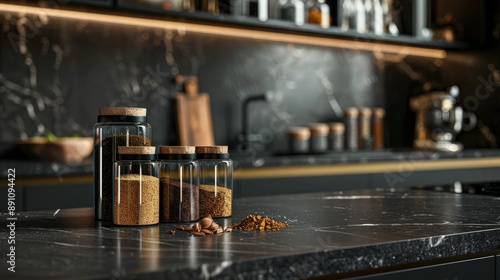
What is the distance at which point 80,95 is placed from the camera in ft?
10.2

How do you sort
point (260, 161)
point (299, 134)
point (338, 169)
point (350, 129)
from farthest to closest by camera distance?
point (350, 129)
point (299, 134)
point (338, 169)
point (260, 161)

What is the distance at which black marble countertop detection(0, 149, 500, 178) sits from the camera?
2303 millimetres

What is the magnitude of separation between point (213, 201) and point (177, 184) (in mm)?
109

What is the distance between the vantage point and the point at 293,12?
3473mm

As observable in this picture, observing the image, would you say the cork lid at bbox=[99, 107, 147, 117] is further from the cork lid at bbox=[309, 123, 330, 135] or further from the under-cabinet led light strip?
the cork lid at bbox=[309, 123, 330, 135]

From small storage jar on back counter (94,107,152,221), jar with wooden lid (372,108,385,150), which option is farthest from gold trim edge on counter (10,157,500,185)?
small storage jar on back counter (94,107,152,221)

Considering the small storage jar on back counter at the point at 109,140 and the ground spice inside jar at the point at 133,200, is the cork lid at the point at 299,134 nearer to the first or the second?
the small storage jar on back counter at the point at 109,140

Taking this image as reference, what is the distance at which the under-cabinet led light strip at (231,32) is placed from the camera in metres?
2.96

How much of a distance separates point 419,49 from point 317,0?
3.33 feet

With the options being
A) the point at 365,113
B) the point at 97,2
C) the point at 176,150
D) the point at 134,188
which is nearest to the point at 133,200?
the point at 134,188

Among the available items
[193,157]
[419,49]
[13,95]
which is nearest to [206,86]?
[13,95]

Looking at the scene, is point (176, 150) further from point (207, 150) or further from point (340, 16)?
point (340, 16)

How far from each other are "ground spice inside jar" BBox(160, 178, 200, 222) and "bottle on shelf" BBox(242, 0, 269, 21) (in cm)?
228

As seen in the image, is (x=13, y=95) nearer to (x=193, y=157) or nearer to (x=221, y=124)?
(x=221, y=124)
